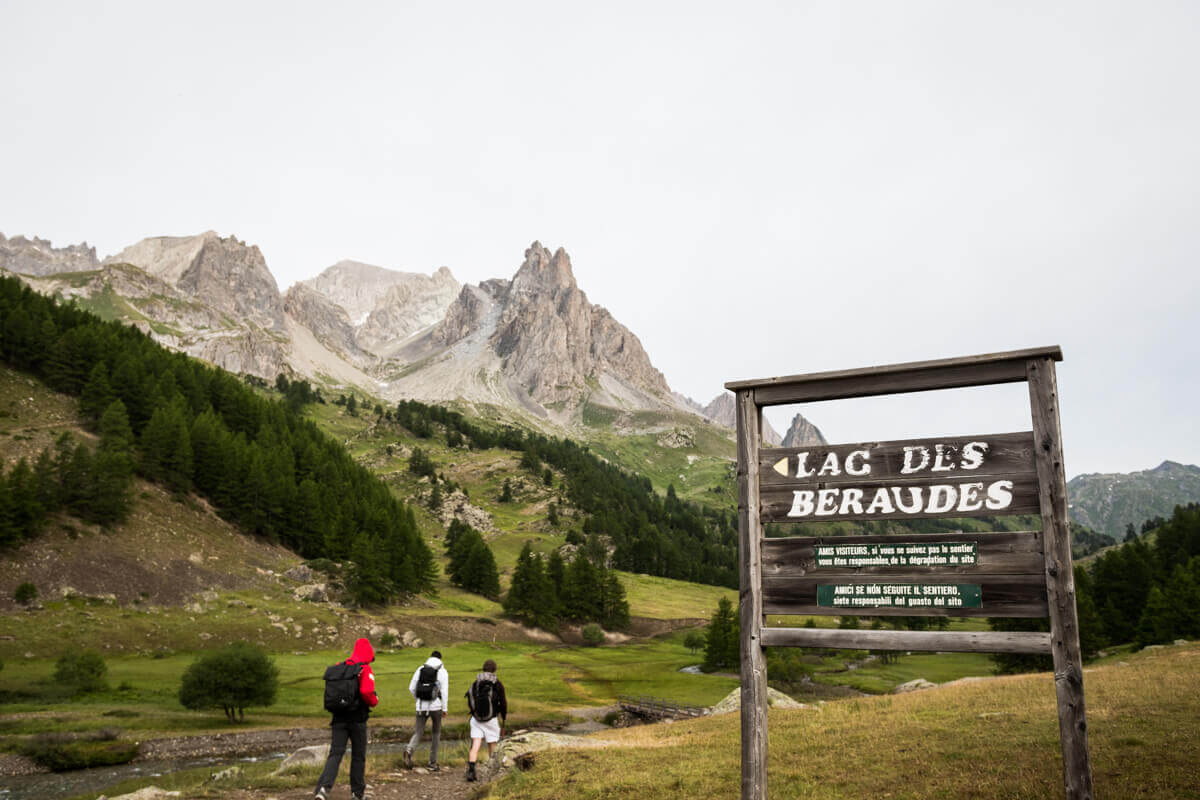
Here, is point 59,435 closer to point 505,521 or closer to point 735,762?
point 735,762

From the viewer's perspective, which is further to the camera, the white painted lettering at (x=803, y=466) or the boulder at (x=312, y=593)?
the boulder at (x=312, y=593)

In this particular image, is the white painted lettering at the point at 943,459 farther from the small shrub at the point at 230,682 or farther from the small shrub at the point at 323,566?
the small shrub at the point at 323,566

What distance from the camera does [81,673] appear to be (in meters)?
46.8

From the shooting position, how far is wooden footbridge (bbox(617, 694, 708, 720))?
4928cm

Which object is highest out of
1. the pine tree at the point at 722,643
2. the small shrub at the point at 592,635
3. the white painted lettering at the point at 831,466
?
the white painted lettering at the point at 831,466

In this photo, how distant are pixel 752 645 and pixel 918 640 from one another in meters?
2.52

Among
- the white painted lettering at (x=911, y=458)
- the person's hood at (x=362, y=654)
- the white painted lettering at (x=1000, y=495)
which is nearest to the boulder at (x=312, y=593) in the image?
the person's hood at (x=362, y=654)

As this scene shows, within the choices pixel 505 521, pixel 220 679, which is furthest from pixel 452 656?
pixel 505 521

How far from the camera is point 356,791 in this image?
14086mm

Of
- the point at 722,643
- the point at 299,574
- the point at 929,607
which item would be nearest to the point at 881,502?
the point at 929,607

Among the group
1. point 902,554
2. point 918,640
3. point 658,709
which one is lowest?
point 658,709

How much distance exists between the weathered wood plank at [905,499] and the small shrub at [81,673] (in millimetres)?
57220

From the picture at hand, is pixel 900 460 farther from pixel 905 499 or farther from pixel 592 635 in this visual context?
pixel 592 635

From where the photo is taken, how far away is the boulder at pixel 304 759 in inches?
Answer: 817
